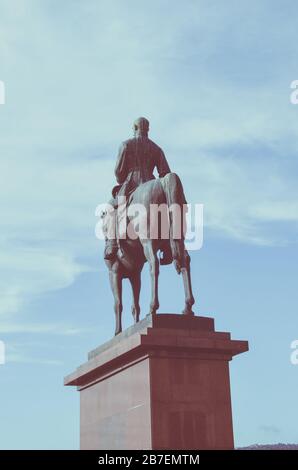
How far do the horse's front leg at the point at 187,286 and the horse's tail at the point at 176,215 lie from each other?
0.10 m

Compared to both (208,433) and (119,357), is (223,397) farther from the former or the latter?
(119,357)

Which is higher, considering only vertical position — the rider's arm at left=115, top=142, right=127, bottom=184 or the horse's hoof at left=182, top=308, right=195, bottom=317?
the rider's arm at left=115, top=142, right=127, bottom=184

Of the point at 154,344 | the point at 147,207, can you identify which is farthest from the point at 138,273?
the point at 154,344

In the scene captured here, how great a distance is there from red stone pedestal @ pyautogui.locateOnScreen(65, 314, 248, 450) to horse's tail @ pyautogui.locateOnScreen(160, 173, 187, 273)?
1329 mm

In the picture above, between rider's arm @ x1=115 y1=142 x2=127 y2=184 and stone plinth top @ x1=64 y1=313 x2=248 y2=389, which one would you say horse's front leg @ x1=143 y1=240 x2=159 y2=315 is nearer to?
stone plinth top @ x1=64 y1=313 x2=248 y2=389

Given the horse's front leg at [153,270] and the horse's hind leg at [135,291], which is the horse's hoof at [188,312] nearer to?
the horse's front leg at [153,270]

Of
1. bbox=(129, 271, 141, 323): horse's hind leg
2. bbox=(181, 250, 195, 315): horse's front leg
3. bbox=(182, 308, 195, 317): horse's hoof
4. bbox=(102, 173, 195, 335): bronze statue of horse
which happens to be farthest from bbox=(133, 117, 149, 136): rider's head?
bbox=(182, 308, 195, 317): horse's hoof

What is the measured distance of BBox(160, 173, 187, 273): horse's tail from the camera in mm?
14727

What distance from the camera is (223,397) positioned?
13.9m

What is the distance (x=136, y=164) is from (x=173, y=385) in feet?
18.9

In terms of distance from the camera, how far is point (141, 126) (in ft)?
57.7

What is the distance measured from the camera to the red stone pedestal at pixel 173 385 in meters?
13.2

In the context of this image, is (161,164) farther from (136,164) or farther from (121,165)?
(121,165)
